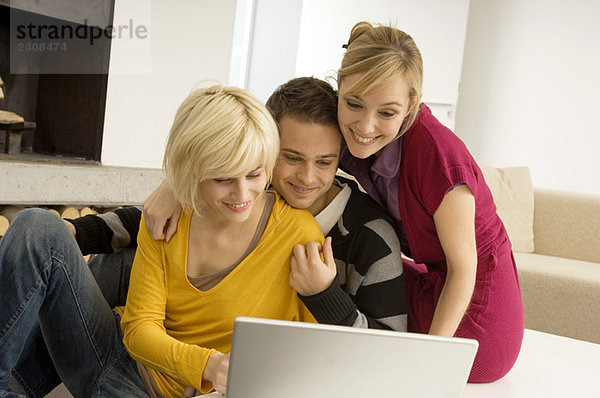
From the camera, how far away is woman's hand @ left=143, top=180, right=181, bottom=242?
1.19 metres

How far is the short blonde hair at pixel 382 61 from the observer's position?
1235 millimetres

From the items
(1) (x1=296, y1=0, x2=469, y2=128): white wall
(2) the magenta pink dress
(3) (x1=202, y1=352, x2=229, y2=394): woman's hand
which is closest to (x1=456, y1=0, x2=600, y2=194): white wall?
(1) (x1=296, y1=0, x2=469, y2=128): white wall

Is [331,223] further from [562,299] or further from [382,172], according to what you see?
[562,299]

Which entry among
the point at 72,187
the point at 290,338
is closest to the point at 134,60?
the point at 72,187

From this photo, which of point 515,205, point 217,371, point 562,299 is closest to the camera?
point 217,371

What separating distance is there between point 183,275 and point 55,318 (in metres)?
0.25

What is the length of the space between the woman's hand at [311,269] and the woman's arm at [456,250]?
0.26 metres

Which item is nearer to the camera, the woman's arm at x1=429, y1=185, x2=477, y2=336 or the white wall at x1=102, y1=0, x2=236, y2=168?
the woman's arm at x1=429, y1=185, x2=477, y2=336

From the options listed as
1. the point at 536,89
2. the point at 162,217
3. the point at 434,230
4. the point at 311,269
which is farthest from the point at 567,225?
the point at 162,217

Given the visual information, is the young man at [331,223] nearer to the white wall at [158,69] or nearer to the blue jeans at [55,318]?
the blue jeans at [55,318]

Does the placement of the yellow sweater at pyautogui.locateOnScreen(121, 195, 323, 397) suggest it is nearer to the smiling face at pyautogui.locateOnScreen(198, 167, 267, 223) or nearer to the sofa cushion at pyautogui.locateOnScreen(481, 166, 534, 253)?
the smiling face at pyautogui.locateOnScreen(198, 167, 267, 223)

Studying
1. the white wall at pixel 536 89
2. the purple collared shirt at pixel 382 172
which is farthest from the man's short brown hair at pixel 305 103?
the white wall at pixel 536 89

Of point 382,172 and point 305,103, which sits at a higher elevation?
point 305,103

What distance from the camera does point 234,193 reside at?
3.66 ft
